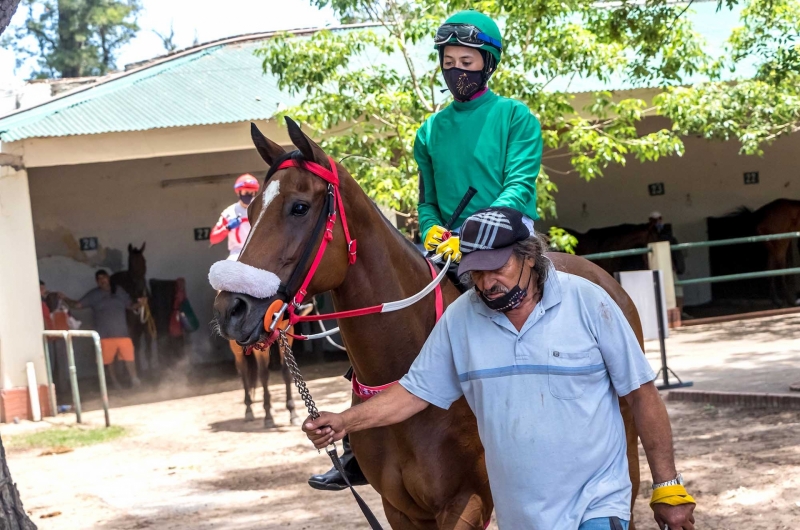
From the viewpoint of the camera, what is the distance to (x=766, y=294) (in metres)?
18.5

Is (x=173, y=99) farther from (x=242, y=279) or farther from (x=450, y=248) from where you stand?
(x=242, y=279)

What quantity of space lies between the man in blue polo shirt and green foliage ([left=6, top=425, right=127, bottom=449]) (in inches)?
314

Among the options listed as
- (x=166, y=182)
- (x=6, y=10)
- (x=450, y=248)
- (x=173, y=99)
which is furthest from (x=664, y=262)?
(x=6, y=10)

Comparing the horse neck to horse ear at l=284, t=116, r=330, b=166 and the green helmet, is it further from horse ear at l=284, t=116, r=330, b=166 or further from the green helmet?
the green helmet

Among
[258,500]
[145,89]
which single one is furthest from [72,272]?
[258,500]

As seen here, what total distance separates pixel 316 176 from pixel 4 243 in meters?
9.54

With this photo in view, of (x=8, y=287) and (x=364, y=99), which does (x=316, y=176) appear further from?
(x=8, y=287)

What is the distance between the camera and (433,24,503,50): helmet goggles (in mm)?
3883

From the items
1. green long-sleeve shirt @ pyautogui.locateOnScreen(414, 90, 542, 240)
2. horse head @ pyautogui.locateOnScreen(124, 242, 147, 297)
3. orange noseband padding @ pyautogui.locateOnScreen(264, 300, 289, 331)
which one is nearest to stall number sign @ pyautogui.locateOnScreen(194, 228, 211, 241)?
horse head @ pyautogui.locateOnScreen(124, 242, 147, 297)

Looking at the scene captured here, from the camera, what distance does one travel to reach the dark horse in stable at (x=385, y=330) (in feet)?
11.5

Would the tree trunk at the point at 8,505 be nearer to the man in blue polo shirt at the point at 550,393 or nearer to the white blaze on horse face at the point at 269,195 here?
the white blaze on horse face at the point at 269,195

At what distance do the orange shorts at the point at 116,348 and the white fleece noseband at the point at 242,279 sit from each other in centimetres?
1225

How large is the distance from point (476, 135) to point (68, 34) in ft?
122

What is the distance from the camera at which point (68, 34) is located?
37781mm
